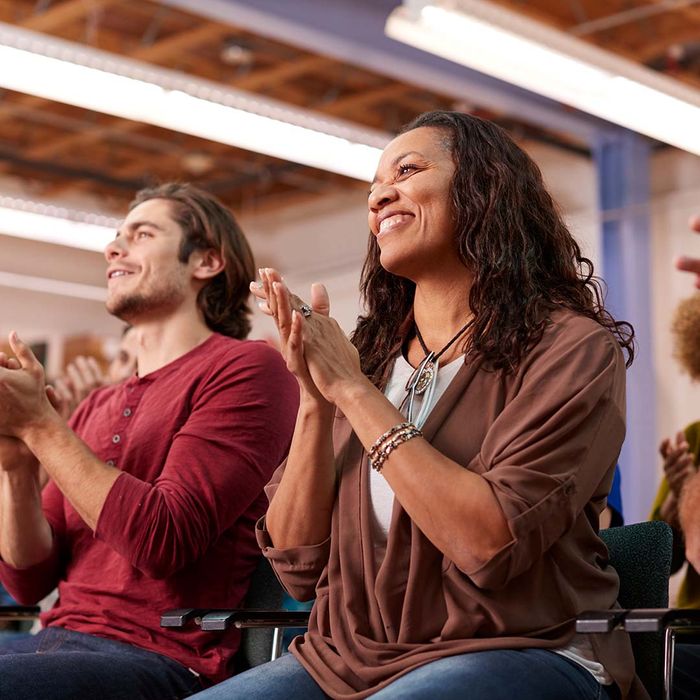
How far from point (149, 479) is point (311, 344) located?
2.44 feet

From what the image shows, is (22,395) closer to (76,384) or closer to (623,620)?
(76,384)

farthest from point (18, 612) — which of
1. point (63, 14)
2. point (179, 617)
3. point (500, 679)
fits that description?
point (63, 14)

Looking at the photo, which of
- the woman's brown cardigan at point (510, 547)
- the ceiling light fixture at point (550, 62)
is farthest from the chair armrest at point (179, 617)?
the ceiling light fixture at point (550, 62)

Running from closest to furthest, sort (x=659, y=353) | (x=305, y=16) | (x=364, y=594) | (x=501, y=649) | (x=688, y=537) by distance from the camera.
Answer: (x=501, y=649)
(x=364, y=594)
(x=688, y=537)
(x=305, y=16)
(x=659, y=353)

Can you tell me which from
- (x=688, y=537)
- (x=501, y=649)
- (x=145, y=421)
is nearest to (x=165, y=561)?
(x=145, y=421)

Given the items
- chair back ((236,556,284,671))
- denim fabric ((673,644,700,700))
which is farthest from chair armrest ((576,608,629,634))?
chair back ((236,556,284,671))

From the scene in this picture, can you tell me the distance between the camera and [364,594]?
175 centimetres

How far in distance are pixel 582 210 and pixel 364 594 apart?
6.70 m

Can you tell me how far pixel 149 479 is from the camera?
2375mm

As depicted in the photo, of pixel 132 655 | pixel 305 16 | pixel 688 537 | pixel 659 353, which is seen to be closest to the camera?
pixel 688 537

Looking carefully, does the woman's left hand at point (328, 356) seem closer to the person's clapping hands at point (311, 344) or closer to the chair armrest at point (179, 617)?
the person's clapping hands at point (311, 344)

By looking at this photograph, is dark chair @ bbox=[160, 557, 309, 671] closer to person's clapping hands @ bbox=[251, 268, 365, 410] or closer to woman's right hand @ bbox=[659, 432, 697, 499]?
person's clapping hands @ bbox=[251, 268, 365, 410]

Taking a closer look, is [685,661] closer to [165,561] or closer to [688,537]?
[688,537]

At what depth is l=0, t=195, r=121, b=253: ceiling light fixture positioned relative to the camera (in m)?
5.53
